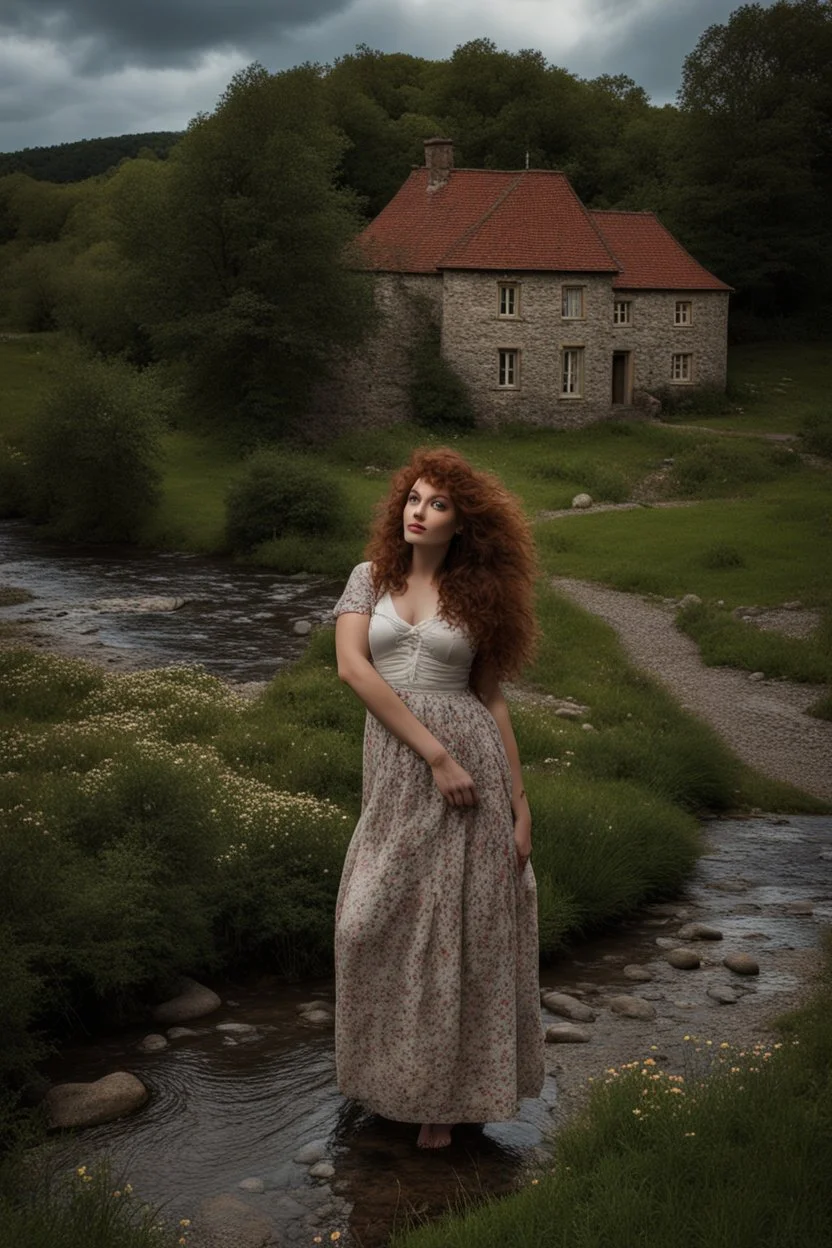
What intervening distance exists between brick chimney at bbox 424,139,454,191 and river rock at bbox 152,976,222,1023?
4572cm

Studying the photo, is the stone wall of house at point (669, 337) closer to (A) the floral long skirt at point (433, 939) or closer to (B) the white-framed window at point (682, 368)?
(B) the white-framed window at point (682, 368)

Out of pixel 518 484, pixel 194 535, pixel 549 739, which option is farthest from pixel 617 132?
pixel 549 739

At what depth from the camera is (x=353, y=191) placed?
4650cm

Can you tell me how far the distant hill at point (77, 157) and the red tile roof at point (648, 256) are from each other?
199 feet

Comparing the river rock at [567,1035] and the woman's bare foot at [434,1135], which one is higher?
the woman's bare foot at [434,1135]

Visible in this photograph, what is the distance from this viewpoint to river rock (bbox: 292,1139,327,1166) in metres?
5.85

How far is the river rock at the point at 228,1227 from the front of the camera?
17.0 feet

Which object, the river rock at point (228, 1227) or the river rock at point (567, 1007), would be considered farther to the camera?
the river rock at point (567, 1007)

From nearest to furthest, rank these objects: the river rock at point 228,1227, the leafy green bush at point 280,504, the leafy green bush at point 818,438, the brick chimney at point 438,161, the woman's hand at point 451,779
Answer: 1. the river rock at point 228,1227
2. the woman's hand at point 451,779
3. the leafy green bush at point 280,504
4. the leafy green bush at point 818,438
5. the brick chimney at point 438,161

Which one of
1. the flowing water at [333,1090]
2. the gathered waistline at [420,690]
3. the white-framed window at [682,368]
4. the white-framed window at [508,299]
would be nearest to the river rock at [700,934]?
the flowing water at [333,1090]

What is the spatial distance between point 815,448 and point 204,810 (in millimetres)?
36433

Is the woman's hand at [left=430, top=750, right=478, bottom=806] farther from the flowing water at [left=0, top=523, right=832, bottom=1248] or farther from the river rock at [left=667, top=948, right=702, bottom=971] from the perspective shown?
the river rock at [left=667, top=948, right=702, bottom=971]

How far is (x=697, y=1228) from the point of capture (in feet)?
15.1

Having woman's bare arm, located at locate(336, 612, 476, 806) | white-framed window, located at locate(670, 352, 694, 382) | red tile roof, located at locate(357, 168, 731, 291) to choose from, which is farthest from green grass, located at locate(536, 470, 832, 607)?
white-framed window, located at locate(670, 352, 694, 382)
